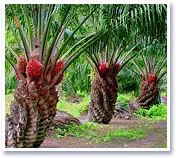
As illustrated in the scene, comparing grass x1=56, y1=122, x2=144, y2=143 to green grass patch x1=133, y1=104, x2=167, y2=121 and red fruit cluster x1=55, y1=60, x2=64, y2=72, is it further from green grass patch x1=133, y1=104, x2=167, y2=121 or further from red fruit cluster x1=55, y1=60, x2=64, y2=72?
green grass patch x1=133, y1=104, x2=167, y2=121

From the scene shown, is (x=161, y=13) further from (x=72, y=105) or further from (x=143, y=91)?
(x=72, y=105)

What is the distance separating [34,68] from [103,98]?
9.67ft

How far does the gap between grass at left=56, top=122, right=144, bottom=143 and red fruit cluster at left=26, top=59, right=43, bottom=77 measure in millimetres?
1955

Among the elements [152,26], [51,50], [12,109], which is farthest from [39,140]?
[152,26]

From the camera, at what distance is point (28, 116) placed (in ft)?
12.4

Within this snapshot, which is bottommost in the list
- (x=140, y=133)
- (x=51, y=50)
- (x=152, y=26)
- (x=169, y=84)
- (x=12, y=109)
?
(x=140, y=133)

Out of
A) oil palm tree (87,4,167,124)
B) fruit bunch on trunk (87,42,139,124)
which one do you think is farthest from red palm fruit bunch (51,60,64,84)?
fruit bunch on trunk (87,42,139,124)

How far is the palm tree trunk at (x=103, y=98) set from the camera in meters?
6.63

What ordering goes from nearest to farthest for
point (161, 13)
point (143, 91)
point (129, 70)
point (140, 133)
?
point (161, 13), point (140, 133), point (143, 91), point (129, 70)

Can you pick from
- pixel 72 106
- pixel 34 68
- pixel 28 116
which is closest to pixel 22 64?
pixel 34 68

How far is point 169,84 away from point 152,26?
40.4 inches

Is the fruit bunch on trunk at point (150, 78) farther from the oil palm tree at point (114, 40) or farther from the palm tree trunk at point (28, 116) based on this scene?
the palm tree trunk at point (28, 116)

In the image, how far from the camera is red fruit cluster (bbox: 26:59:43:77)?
12.8 ft

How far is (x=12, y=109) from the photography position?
13.1 ft
